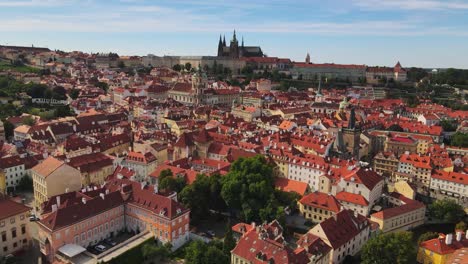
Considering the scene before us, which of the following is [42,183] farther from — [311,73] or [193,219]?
[311,73]

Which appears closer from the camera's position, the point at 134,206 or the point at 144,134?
the point at 134,206

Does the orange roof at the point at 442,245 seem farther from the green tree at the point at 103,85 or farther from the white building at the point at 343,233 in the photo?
the green tree at the point at 103,85

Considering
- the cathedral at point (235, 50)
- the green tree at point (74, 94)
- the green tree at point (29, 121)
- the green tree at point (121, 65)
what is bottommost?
the green tree at point (29, 121)

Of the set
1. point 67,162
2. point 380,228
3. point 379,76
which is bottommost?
point 380,228

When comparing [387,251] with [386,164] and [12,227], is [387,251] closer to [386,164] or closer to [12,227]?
[386,164]

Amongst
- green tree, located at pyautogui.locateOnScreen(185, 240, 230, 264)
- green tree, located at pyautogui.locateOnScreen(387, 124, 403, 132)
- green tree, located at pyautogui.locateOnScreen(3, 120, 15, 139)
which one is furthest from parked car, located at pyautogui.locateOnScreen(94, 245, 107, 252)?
green tree, located at pyautogui.locateOnScreen(387, 124, 403, 132)

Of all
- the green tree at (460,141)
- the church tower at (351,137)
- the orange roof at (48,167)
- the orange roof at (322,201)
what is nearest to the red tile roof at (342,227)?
the orange roof at (322,201)

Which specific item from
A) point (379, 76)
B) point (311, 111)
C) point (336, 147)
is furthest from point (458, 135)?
point (379, 76)
